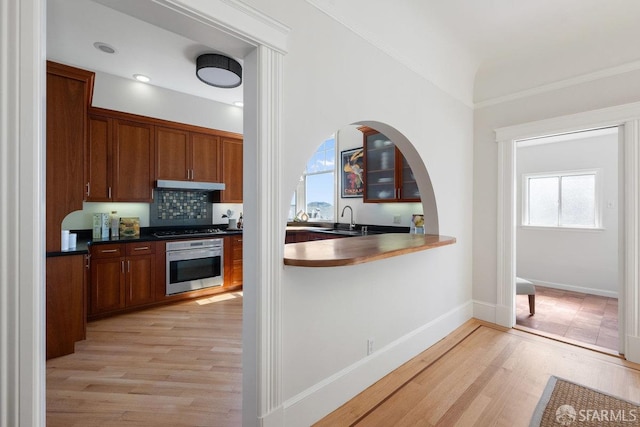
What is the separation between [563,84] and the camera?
2.78m

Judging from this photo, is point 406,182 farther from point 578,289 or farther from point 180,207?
point 180,207

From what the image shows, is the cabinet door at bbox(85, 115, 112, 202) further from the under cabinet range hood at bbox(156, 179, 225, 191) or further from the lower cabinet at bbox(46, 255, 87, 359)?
the lower cabinet at bbox(46, 255, 87, 359)

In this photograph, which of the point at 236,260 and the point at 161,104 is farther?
the point at 236,260

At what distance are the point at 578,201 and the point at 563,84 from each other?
106 inches

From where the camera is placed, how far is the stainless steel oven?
3795mm

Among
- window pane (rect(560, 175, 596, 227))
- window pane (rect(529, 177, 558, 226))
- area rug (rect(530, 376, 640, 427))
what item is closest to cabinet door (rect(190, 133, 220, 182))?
area rug (rect(530, 376, 640, 427))

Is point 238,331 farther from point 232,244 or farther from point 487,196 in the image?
point 487,196

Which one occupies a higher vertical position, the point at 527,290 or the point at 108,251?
the point at 108,251

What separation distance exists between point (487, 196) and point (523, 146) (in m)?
2.59

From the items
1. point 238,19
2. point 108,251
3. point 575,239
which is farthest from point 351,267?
point 575,239

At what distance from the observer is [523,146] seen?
16.4 feet

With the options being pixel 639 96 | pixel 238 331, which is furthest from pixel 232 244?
pixel 639 96

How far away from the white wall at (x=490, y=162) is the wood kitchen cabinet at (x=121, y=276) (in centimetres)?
408

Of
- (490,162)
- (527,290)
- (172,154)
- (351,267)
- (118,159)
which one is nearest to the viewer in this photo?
(351,267)
